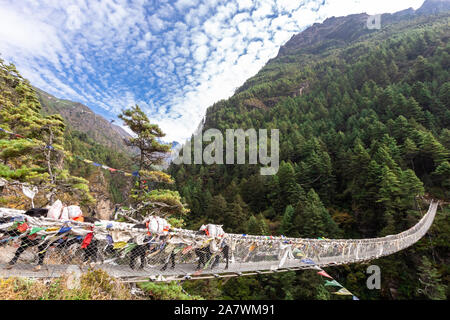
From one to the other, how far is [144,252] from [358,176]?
26698 millimetres

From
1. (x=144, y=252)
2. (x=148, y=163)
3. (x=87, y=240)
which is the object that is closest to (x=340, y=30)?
(x=148, y=163)

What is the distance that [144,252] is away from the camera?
382cm

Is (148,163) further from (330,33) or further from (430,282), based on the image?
(330,33)

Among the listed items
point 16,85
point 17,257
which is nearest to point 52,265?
point 17,257

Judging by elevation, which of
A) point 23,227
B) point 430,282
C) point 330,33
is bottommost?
point 430,282

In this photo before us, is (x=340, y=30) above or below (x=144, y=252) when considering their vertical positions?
above

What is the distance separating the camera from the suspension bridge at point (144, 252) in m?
2.92

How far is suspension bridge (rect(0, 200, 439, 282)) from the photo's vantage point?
2924 mm

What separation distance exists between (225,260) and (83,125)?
135m

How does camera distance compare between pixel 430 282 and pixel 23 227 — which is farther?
pixel 430 282

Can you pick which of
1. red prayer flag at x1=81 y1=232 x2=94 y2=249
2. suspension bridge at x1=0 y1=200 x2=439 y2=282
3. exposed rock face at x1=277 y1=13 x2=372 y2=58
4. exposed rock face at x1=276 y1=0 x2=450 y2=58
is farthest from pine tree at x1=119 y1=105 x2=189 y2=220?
exposed rock face at x1=277 y1=13 x2=372 y2=58

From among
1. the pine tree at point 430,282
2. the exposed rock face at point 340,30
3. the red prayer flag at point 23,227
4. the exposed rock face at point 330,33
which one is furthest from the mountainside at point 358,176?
the exposed rock face at point 330,33

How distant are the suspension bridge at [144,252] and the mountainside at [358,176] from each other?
44.6 ft

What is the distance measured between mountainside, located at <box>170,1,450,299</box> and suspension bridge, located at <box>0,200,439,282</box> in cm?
1359
